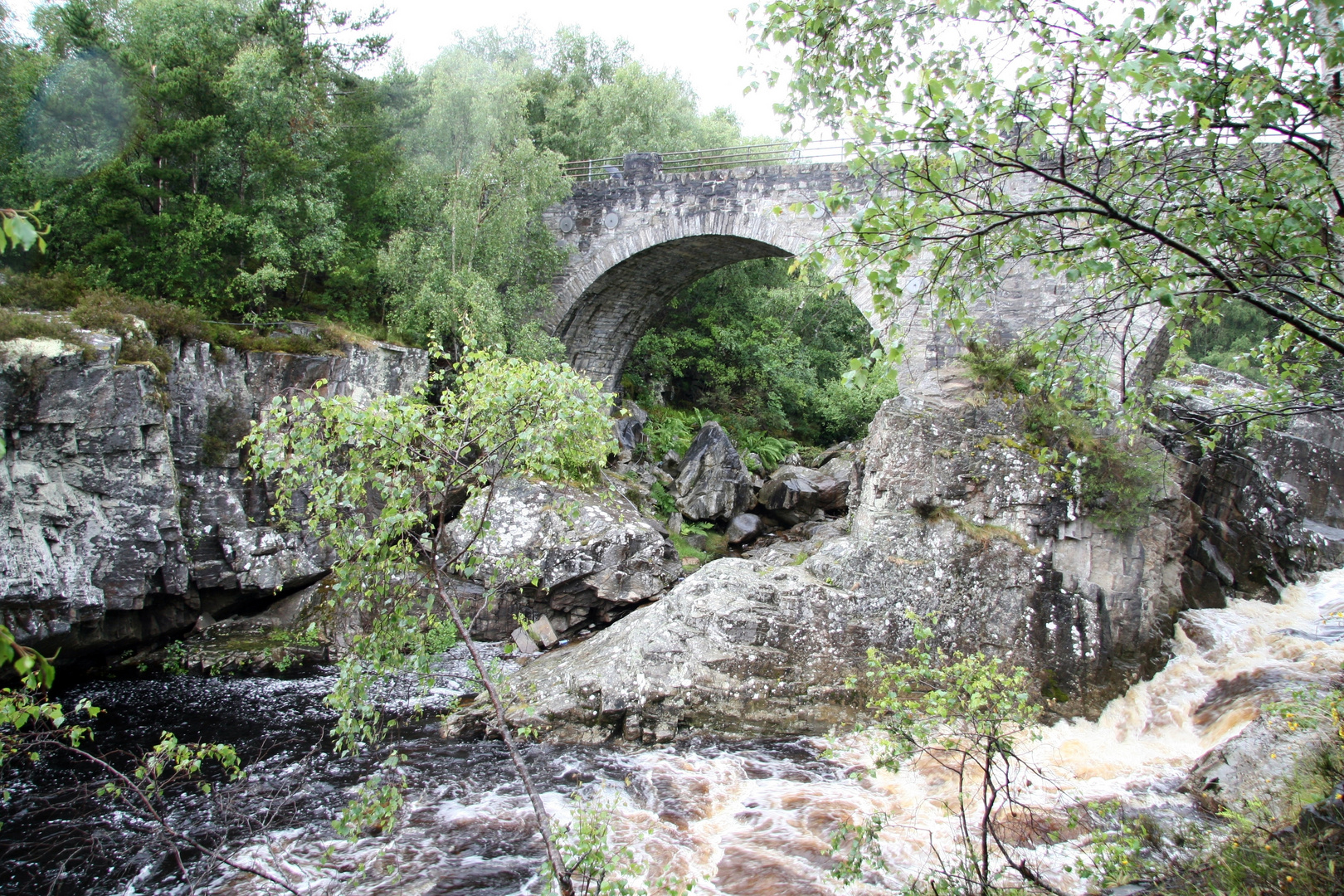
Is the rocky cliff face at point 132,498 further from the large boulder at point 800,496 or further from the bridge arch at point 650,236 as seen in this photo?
the large boulder at point 800,496


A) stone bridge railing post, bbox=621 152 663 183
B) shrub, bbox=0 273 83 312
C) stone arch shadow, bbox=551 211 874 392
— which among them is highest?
stone bridge railing post, bbox=621 152 663 183

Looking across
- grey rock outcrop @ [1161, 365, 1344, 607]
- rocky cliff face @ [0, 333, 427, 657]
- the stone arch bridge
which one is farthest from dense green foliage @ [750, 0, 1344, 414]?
the stone arch bridge

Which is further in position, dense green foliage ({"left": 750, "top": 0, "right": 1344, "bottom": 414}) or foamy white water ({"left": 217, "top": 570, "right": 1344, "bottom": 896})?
foamy white water ({"left": 217, "top": 570, "right": 1344, "bottom": 896})

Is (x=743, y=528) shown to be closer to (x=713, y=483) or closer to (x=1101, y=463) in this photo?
(x=713, y=483)

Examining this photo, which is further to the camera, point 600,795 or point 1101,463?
point 1101,463

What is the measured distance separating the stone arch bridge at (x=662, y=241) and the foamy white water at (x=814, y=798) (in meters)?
Answer: 6.79

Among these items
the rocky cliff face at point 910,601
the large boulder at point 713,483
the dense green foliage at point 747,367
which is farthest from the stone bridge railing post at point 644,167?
the rocky cliff face at point 910,601

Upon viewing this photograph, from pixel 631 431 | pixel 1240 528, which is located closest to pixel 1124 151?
pixel 1240 528

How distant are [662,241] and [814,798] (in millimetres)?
12277

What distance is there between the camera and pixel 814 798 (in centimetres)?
713

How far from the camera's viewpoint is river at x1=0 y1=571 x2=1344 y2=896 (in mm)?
5848

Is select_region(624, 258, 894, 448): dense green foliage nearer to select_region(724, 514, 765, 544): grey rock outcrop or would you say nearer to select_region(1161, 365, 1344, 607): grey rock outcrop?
select_region(724, 514, 765, 544): grey rock outcrop

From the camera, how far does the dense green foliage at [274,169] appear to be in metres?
11.3

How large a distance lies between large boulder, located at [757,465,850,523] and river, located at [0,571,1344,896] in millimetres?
7844
